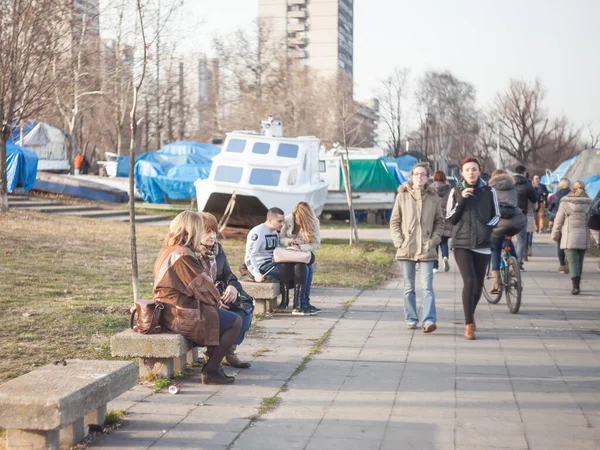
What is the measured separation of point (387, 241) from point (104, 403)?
760 inches

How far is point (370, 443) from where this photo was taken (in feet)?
17.7

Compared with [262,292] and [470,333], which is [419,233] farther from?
[262,292]

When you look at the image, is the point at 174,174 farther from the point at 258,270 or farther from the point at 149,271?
the point at 258,270

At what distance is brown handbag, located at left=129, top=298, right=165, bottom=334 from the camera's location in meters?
6.70

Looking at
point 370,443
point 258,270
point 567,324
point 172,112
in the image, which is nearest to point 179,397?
point 370,443

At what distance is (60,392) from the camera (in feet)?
16.4

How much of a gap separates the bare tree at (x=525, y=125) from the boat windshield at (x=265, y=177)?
169ft

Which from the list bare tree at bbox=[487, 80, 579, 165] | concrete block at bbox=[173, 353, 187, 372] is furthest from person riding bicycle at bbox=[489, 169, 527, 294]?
bare tree at bbox=[487, 80, 579, 165]

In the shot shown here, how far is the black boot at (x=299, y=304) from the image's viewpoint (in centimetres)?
1079

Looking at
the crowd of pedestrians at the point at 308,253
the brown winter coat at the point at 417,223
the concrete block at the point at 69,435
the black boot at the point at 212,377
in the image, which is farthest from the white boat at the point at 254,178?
the concrete block at the point at 69,435

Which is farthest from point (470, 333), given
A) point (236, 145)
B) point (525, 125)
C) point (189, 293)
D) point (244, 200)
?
point (525, 125)

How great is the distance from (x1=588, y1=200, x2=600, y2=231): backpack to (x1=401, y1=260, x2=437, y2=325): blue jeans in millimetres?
4137

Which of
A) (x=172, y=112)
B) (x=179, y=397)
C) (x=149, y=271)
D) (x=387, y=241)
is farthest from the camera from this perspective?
(x=172, y=112)

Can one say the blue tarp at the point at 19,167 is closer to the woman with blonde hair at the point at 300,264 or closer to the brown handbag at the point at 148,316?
the woman with blonde hair at the point at 300,264
